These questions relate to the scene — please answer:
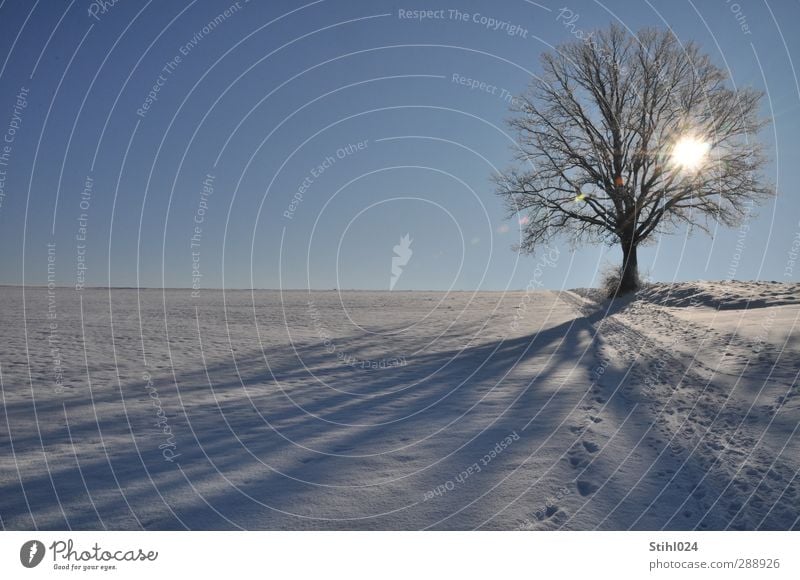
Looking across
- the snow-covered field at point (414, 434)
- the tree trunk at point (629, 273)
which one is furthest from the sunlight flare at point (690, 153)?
the snow-covered field at point (414, 434)

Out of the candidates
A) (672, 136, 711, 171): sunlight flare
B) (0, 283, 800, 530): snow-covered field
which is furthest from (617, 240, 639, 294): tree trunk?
(0, 283, 800, 530): snow-covered field

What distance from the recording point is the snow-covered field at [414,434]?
4.85 meters

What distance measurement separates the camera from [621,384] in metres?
9.55

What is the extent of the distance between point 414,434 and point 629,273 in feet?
80.6

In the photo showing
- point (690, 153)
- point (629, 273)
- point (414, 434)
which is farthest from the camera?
point (629, 273)

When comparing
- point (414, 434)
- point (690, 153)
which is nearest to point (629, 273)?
point (690, 153)

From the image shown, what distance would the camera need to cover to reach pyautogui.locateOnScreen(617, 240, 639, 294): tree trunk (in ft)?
89.3

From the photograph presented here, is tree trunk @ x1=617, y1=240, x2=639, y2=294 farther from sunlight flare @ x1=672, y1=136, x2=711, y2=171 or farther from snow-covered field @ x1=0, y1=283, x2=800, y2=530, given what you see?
snow-covered field @ x1=0, y1=283, x2=800, y2=530

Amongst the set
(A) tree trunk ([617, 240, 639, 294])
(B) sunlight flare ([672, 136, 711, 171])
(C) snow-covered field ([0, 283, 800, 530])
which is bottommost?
(C) snow-covered field ([0, 283, 800, 530])

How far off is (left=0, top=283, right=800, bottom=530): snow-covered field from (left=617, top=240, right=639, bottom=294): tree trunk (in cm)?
1300

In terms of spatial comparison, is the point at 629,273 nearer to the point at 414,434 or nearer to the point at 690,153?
the point at 690,153

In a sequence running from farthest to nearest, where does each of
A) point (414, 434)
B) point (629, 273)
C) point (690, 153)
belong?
point (629, 273) < point (690, 153) < point (414, 434)

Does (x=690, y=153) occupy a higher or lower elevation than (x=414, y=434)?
higher

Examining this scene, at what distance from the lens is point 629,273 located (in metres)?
27.9
